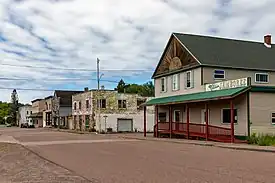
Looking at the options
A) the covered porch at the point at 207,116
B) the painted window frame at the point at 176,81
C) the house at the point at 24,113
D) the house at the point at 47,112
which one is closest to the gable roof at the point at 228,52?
the painted window frame at the point at 176,81

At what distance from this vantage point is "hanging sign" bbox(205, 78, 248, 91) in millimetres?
29625

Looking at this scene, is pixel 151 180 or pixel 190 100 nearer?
pixel 151 180

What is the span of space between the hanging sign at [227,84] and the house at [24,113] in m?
100

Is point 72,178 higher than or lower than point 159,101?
lower

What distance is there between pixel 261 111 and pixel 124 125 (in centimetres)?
3415

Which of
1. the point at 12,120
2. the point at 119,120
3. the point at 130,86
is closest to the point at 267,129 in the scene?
the point at 119,120

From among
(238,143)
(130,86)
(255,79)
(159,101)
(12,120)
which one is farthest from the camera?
(12,120)

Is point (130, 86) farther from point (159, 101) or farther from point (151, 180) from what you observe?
point (151, 180)

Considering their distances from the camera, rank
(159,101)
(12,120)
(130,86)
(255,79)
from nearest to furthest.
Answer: (255,79) → (159,101) → (130,86) → (12,120)

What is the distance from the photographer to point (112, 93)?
63094mm

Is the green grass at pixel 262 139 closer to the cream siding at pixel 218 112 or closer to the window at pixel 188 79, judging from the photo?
the cream siding at pixel 218 112

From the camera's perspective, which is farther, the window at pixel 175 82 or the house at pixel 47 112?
the house at pixel 47 112

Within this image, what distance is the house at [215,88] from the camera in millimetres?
29953

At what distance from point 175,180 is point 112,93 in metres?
51.4
